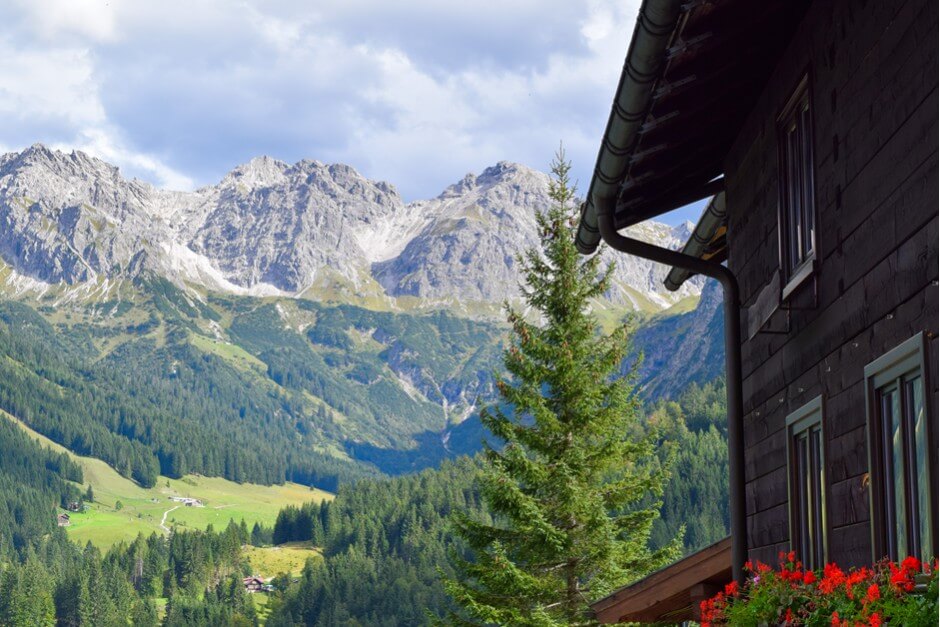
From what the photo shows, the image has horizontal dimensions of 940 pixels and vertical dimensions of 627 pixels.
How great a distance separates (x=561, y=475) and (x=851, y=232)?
803 inches

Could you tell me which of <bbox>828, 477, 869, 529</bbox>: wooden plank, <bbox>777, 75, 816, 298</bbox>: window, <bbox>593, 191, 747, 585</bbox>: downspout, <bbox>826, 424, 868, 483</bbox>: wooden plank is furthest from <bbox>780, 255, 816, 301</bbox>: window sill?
<bbox>593, 191, 747, 585</bbox>: downspout

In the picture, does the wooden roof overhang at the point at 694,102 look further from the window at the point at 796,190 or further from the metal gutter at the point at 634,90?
the window at the point at 796,190

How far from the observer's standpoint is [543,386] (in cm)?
2981

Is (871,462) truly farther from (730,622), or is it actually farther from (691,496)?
(691,496)

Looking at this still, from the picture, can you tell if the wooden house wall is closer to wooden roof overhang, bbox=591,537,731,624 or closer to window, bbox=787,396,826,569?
window, bbox=787,396,826,569

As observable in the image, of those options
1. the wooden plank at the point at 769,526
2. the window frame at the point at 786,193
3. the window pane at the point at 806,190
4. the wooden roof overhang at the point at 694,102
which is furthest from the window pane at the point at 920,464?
the wooden plank at the point at 769,526

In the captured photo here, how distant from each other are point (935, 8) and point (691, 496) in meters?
185

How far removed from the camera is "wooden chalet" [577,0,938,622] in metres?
6.27

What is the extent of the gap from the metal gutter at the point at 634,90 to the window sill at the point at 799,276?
137cm

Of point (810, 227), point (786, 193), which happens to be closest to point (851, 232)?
point (810, 227)

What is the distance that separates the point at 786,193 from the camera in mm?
9391

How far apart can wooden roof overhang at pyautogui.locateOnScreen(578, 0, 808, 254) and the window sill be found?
54.1 inches

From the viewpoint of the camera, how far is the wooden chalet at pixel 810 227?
20.6ft

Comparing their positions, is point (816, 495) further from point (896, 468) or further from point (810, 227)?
point (896, 468)
